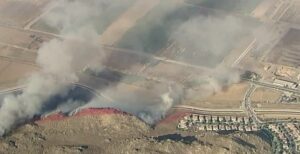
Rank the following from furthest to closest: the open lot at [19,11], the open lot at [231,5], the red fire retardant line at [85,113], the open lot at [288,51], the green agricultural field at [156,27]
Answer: the open lot at [231,5], the open lot at [19,11], the green agricultural field at [156,27], the open lot at [288,51], the red fire retardant line at [85,113]

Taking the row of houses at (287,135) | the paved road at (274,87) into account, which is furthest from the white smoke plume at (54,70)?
the row of houses at (287,135)

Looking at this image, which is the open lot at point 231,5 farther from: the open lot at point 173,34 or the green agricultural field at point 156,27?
the green agricultural field at point 156,27

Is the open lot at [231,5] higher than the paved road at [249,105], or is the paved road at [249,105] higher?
the open lot at [231,5]

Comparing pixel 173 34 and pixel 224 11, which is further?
pixel 224 11

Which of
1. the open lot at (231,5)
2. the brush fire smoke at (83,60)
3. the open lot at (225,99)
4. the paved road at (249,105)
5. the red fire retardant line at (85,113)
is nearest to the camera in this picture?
the red fire retardant line at (85,113)

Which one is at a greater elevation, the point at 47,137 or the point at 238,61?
the point at 238,61

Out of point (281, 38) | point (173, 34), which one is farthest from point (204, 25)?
point (281, 38)

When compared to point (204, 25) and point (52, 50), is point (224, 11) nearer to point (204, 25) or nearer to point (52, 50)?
point (204, 25)
